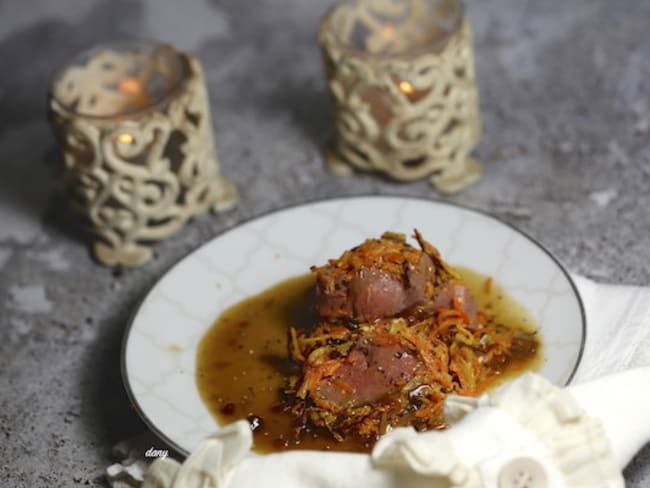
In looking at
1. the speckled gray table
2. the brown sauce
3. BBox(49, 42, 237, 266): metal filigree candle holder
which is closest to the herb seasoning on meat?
the brown sauce

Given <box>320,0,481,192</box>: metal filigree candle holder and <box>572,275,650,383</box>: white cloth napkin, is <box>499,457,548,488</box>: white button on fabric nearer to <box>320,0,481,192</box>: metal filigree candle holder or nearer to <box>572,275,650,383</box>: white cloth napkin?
<box>572,275,650,383</box>: white cloth napkin

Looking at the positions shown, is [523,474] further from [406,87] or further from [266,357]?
[406,87]

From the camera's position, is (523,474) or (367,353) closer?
(523,474)

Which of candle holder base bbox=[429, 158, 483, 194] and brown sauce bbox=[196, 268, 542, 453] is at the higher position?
candle holder base bbox=[429, 158, 483, 194]

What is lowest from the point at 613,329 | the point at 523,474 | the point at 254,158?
the point at 254,158

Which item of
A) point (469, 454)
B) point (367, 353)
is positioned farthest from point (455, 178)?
point (469, 454)

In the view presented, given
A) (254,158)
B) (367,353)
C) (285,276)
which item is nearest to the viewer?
(367,353)

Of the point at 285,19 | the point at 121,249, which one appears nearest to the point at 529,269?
the point at 121,249

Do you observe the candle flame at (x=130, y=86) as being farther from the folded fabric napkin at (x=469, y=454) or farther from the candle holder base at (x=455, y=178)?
the folded fabric napkin at (x=469, y=454)
